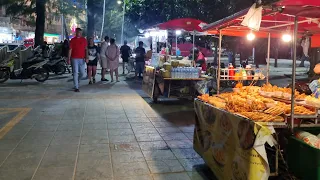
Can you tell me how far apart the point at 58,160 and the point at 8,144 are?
127 cm

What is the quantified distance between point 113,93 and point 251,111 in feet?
24.4

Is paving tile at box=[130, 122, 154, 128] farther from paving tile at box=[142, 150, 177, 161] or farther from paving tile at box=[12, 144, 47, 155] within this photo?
paving tile at box=[12, 144, 47, 155]

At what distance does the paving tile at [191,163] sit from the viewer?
4.44 m

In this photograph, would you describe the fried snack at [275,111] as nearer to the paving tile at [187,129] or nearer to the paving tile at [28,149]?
the paving tile at [187,129]

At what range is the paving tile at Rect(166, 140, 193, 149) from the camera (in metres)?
5.33

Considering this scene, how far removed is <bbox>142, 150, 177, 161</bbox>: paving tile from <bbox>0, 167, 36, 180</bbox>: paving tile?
1644mm

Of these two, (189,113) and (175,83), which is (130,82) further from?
(189,113)

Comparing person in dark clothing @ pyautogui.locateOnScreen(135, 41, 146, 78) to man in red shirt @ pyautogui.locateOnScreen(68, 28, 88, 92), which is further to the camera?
person in dark clothing @ pyautogui.locateOnScreen(135, 41, 146, 78)

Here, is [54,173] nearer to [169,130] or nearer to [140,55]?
[169,130]

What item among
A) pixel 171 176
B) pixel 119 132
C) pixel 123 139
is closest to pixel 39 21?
pixel 119 132

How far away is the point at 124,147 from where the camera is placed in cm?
524

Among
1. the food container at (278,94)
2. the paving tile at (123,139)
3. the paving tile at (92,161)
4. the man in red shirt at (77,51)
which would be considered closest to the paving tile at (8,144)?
the paving tile at (92,161)

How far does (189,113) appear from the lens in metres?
7.98

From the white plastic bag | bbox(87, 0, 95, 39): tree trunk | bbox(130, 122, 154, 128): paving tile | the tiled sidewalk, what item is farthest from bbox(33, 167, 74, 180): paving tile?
bbox(87, 0, 95, 39): tree trunk
